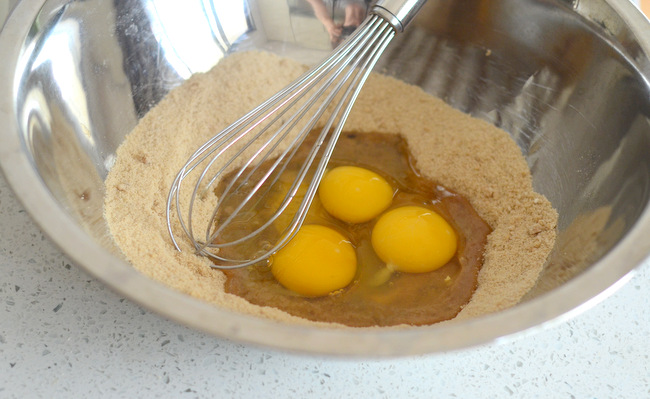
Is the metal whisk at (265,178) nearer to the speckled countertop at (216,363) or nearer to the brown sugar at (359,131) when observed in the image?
the brown sugar at (359,131)

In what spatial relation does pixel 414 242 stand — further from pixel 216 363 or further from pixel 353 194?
pixel 216 363

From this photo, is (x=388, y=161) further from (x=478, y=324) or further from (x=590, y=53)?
(x=478, y=324)

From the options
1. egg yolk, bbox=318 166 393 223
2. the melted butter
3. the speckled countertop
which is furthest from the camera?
egg yolk, bbox=318 166 393 223

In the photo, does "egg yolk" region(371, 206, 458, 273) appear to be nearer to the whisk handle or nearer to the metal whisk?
the metal whisk

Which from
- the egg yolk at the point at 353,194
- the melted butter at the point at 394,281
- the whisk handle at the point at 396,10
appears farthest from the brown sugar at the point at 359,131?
the whisk handle at the point at 396,10

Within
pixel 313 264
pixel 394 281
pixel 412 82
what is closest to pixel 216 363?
pixel 313 264

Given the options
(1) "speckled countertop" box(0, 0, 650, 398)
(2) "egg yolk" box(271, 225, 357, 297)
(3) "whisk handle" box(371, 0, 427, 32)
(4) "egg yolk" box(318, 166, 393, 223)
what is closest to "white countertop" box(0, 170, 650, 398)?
(1) "speckled countertop" box(0, 0, 650, 398)
